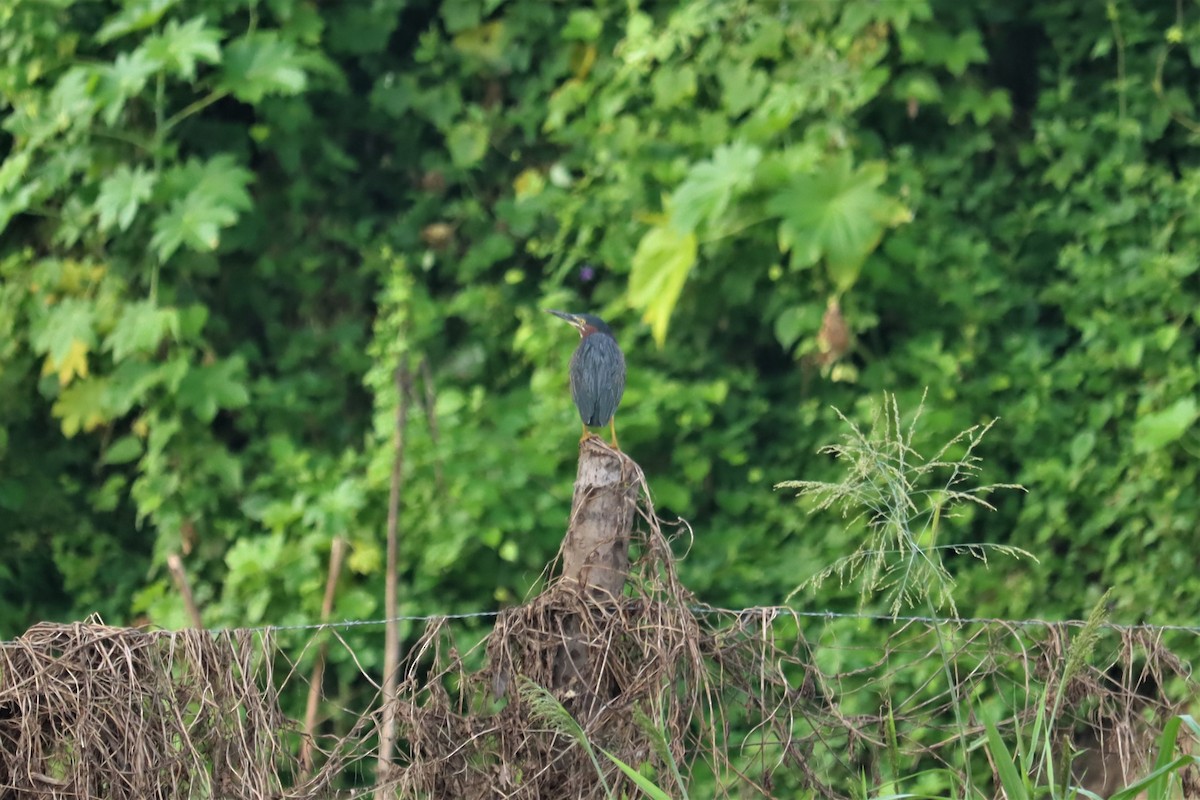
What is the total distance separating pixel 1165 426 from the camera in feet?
16.3

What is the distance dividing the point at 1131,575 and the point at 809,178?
5.48 feet

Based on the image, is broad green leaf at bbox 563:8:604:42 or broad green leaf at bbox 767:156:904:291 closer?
broad green leaf at bbox 767:156:904:291

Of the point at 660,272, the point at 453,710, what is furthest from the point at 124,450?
the point at 453,710

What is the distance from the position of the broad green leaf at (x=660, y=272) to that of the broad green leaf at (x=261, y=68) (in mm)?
1323

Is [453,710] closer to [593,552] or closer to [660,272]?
[593,552]

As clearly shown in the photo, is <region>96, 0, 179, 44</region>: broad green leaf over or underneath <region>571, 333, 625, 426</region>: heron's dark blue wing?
over

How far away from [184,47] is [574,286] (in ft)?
5.57

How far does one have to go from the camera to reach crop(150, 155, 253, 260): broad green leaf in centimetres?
527

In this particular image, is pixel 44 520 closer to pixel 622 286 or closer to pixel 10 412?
pixel 10 412

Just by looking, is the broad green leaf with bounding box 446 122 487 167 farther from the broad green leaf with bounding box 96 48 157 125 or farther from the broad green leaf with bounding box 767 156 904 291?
the broad green leaf with bounding box 767 156 904 291

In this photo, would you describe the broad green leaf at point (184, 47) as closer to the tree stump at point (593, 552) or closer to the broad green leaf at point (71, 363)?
the broad green leaf at point (71, 363)

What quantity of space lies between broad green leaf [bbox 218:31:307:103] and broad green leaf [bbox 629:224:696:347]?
4.34 ft

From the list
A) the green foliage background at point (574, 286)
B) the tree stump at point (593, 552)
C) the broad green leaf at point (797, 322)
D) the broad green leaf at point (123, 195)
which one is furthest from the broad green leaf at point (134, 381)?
the tree stump at point (593, 552)

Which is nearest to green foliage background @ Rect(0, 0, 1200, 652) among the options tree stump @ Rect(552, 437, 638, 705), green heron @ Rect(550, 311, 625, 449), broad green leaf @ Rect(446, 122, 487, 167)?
broad green leaf @ Rect(446, 122, 487, 167)
